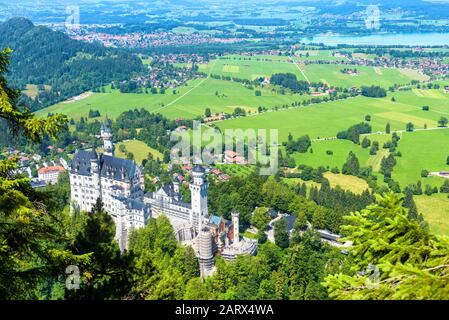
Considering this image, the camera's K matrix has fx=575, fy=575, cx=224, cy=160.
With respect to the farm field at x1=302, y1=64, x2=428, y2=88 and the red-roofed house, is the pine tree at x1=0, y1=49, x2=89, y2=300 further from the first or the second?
the farm field at x1=302, y1=64, x2=428, y2=88

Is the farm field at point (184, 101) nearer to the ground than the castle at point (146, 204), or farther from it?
nearer to the ground

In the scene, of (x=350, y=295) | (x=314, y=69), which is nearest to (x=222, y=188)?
(x=350, y=295)

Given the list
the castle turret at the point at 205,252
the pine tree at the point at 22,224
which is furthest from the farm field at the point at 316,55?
the pine tree at the point at 22,224

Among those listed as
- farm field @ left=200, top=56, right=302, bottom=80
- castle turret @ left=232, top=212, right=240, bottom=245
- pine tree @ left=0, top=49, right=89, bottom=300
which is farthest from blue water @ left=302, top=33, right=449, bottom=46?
pine tree @ left=0, top=49, right=89, bottom=300

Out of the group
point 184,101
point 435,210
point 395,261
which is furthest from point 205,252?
point 184,101

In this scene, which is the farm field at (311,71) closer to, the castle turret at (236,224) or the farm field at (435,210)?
the farm field at (435,210)

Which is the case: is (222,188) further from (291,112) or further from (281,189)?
(291,112)
